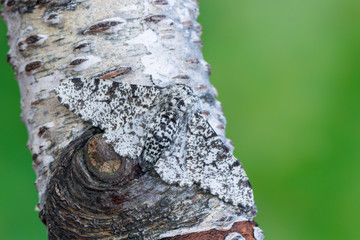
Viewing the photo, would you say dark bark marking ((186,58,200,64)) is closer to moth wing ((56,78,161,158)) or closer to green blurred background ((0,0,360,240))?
moth wing ((56,78,161,158))

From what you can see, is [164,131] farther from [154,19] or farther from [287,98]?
[287,98]

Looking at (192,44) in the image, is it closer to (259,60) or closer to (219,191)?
(219,191)

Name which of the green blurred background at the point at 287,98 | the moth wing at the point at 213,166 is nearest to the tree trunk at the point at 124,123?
the moth wing at the point at 213,166

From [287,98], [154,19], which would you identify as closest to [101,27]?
[154,19]

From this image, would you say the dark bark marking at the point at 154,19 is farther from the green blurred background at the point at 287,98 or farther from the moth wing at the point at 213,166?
the green blurred background at the point at 287,98

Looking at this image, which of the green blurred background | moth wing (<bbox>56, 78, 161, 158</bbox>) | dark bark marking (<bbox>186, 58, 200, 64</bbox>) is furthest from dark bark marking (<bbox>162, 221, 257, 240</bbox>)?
the green blurred background

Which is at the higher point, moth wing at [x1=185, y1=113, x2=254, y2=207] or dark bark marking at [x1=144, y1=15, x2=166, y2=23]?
dark bark marking at [x1=144, y1=15, x2=166, y2=23]
